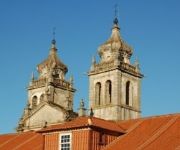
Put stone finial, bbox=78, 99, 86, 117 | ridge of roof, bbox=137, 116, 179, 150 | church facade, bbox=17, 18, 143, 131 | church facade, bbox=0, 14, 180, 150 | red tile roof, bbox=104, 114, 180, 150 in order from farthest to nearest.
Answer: church facade, bbox=17, 18, 143, 131 → stone finial, bbox=78, 99, 86, 117 → church facade, bbox=0, 14, 180, 150 → ridge of roof, bbox=137, 116, 179, 150 → red tile roof, bbox=104, 114, 180, 150

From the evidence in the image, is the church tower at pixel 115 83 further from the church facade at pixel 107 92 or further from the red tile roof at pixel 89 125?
the red tile roof at pixel 89 125

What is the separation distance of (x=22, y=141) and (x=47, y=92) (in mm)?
22242

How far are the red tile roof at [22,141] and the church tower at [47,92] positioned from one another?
12.5 m

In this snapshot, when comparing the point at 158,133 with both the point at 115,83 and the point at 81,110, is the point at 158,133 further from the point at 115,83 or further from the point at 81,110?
the point at 115,83

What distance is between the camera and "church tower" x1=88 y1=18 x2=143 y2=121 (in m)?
62.8

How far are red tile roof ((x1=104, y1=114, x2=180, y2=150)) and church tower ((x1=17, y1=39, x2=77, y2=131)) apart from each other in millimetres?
22788

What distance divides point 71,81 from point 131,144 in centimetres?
3895

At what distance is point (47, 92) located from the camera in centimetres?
6694

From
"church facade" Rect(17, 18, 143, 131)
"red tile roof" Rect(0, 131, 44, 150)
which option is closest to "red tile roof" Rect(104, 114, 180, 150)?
"red tile roof" Rect(0, 131, 44, 150)

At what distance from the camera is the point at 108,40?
221 feet

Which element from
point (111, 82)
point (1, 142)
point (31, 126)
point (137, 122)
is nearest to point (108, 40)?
point (111, 82)

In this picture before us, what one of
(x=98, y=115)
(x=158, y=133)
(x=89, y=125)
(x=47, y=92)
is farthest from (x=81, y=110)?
(x=158, y=133)

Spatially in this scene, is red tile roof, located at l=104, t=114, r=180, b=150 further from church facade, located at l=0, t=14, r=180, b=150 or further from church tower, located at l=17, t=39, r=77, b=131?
church tower, located at l=17, t=39, r=77, b=131

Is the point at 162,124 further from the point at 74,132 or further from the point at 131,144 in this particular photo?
the point at 74,132
